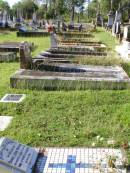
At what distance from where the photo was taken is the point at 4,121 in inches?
262

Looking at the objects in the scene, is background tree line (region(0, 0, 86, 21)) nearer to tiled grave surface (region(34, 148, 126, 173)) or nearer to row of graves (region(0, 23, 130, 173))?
row of graves (region(0, 23, 130, 173))

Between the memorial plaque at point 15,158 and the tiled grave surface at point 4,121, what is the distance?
5.29 ft

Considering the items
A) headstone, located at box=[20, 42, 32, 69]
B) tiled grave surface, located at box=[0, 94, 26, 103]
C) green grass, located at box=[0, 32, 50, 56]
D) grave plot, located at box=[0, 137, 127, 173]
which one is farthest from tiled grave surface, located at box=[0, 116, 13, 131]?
green grass, located at box=[0, 32, 50, 56]

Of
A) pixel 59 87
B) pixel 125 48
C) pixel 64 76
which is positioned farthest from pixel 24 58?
pixel 125 48

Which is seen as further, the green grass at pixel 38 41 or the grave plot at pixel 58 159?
the green grass at pixel 38 41

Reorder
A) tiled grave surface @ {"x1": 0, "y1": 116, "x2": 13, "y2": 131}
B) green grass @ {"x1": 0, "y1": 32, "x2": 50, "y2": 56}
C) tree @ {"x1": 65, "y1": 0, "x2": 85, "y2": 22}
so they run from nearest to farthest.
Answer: tiled grave surface @ {"x1": 0, "y1": 116, "x2": 13, "y2": 131} → green grass @ {"x1": 0, "y1": 32, "x2": 50, "y2": 56} → tree @ {"x1": 65, "y1": 0, "x2": 85, "y2": 22}

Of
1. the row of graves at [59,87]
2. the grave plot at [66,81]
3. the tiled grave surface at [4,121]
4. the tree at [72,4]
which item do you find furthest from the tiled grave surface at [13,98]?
the tree at [72,4]

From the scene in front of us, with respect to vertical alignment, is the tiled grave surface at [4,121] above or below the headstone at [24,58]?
below

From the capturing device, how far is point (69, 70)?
34.0ft

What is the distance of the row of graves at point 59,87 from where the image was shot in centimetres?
445

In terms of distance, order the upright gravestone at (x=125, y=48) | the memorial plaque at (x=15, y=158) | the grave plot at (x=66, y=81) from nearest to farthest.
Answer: the memorial plaque at (x=15, y=158) → the grave plot at (x=66, y=81) → the upright gravestone at (x=125, y=48)

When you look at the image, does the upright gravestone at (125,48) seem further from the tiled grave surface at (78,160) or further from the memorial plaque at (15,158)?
the memorial plaque at (15,158)

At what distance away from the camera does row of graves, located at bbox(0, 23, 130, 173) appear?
4.45m

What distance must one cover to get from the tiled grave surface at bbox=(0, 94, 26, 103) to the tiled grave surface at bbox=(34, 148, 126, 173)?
272 centimetres
